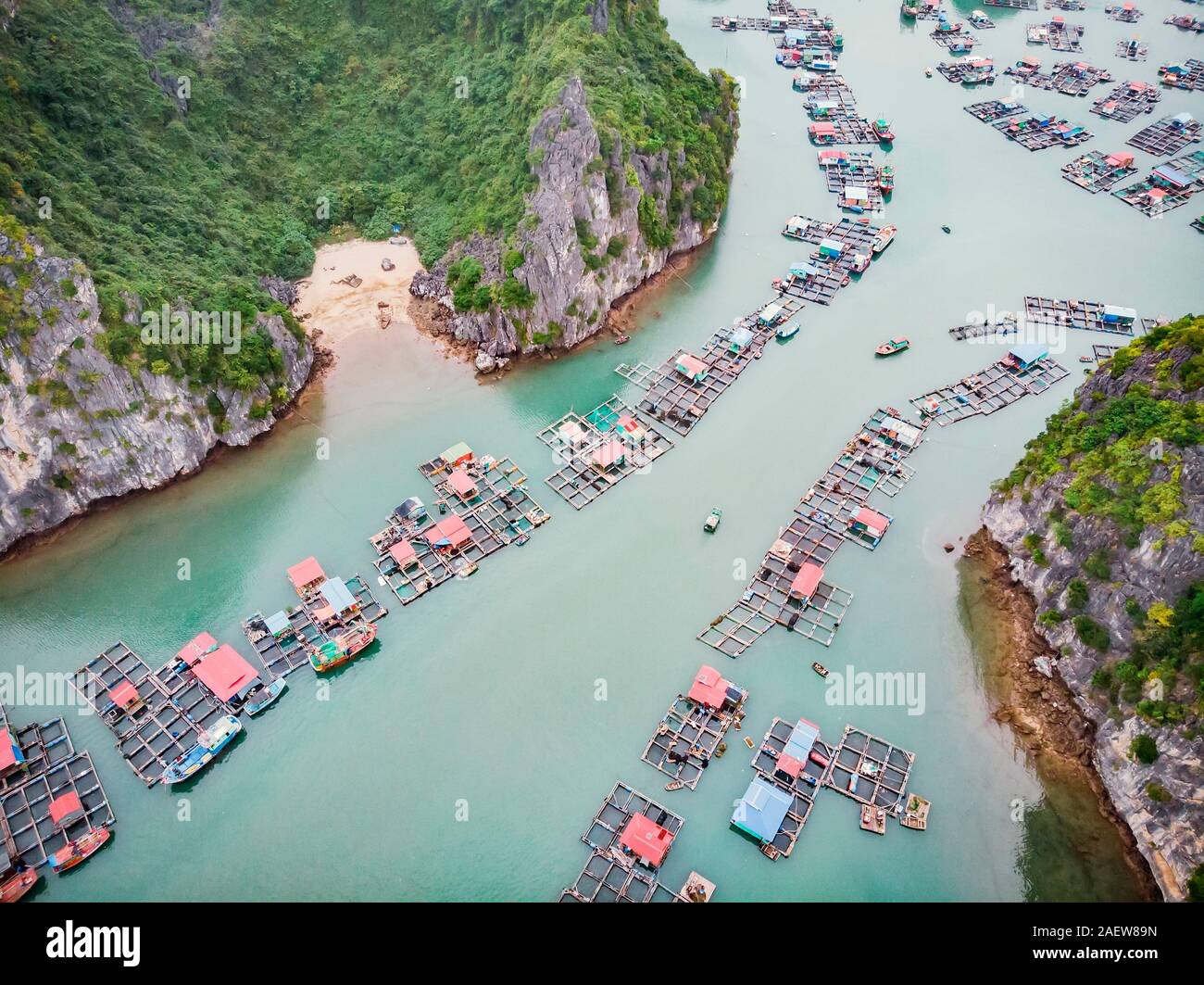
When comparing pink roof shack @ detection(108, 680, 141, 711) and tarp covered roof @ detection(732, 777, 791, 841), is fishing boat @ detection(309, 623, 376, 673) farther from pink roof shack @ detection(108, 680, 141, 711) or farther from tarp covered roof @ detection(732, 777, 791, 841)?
tarp covered roof @ detection(732, 777, 791, 841)

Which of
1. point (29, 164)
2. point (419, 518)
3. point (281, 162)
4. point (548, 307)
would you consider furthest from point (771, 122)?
point (29, 164)

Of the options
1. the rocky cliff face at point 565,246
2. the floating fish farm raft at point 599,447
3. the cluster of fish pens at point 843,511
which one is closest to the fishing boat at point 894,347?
the cluster of fish pens at point 843,511

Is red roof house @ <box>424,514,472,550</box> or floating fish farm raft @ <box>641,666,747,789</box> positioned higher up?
red roof house @ <box>424,514,472,550</box>

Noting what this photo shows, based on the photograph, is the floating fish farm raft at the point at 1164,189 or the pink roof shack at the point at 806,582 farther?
the floating fish farm raft at the point at 1164,189

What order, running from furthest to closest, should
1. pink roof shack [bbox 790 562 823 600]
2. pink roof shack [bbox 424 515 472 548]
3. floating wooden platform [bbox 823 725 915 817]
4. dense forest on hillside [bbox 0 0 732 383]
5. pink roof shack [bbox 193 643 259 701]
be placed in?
dense forest on hillside [bbox 0 0 732 383], pink roof shack [bbox 424 515 472 548], pink roof shack [bbox 790 562 823 600], pink roof shack [bbox 193 643 259 701], floating wooden platform [bbox 823 725 915 817]

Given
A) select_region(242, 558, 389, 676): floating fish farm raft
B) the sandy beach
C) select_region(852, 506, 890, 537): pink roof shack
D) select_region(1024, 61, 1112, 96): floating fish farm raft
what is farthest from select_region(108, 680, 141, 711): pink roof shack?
select_region(1024, 61, 1112, 96): floating fish farm raft

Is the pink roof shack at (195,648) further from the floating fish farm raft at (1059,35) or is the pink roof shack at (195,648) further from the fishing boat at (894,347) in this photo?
the floating fish farm raft at (1059,35)
